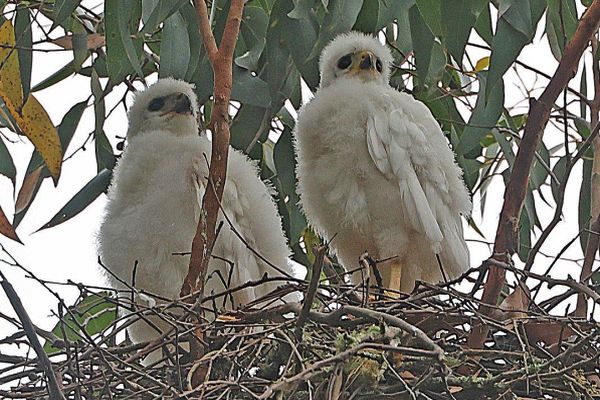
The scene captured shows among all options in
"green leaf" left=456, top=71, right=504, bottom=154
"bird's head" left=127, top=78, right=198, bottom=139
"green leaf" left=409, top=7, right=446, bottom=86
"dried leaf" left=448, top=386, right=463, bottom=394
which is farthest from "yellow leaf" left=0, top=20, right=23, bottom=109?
"dried leaf" left=448, top=386, right=463, bottom=394

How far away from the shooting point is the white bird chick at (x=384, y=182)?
2891mm

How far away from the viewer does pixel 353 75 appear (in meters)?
3.13

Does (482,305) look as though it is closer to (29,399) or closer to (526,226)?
(29,399)

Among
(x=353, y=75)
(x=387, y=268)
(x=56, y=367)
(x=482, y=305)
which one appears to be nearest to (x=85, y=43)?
(x=353, y=75)

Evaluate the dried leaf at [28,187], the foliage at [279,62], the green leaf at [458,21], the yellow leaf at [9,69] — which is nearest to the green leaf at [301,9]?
the foliage at [279,62]

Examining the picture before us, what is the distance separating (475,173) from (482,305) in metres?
1.59

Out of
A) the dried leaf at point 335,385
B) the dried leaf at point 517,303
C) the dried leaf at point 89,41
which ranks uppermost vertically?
the dried leaf at point 89,41

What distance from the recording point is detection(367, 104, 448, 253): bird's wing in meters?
2.86

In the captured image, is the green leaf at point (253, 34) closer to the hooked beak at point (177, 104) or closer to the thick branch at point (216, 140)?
the hooked beak at point (177, 104)

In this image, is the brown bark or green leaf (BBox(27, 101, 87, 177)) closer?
the brown bark

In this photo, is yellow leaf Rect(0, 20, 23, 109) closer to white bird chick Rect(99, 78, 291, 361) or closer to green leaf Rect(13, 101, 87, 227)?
white bird chick Rect(99, 78, 291, 361)

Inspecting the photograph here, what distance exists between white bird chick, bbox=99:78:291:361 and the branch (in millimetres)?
704

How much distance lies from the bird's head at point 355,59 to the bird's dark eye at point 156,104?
483 mm

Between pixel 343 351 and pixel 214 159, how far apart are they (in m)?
0.46
